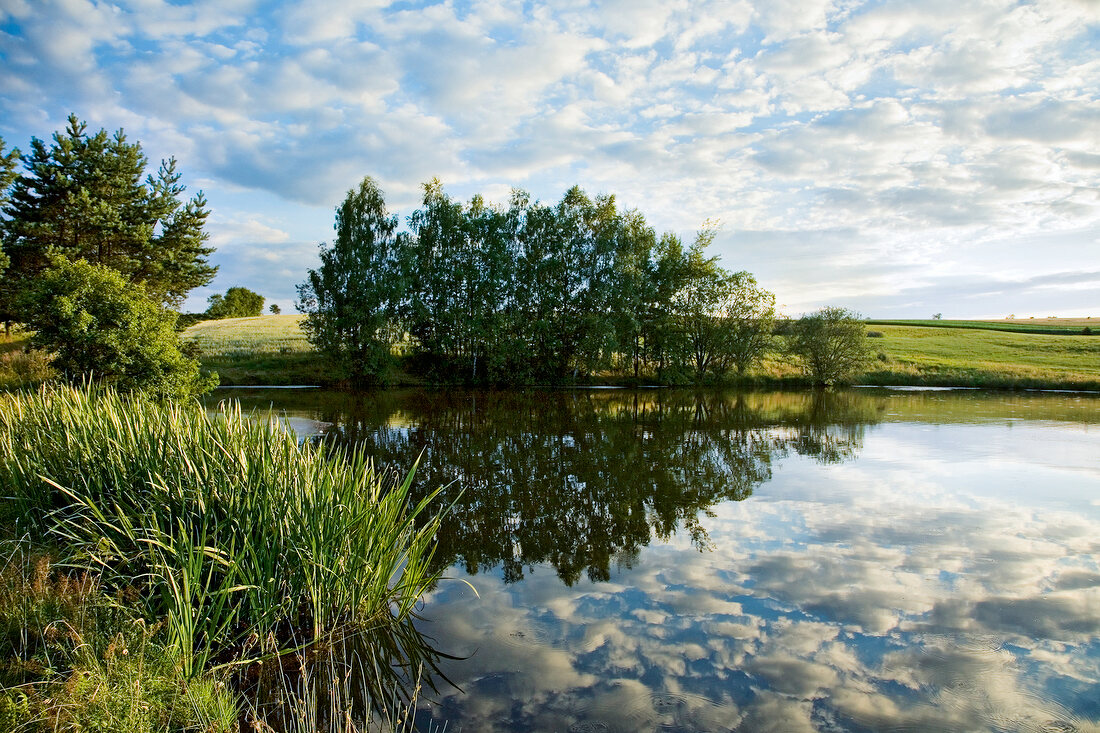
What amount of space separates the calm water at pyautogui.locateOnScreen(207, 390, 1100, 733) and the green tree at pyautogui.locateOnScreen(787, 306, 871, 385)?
23.6m

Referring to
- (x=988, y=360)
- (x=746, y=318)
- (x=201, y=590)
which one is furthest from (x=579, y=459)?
(x=988, y=360)

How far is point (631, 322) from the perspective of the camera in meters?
40.7

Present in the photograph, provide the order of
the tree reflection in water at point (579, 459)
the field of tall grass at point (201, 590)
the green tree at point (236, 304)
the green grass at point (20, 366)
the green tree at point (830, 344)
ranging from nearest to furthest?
the field of tall grass at point (201, 590) → the tree reflection in water at point (579, 459) → the green grass at point (20, 366) → the green tree at point (830, 344) → the green tree at point (236, 304)

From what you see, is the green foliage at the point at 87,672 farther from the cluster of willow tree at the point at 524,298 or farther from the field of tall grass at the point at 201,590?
the cluster of willow tree at the point at 524,298

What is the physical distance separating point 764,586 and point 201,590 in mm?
6492

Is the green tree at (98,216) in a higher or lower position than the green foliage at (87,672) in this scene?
higher

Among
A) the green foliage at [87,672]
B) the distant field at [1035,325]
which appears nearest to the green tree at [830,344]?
the distant field at [1035,325]

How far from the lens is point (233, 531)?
4969 millimetres

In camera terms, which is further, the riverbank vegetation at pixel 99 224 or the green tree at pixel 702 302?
the green tree at pixel 702 302

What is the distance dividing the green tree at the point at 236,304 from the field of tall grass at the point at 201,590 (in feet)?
285

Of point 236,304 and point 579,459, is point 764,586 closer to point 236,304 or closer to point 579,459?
point 579,459

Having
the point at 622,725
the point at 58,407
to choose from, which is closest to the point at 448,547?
the point at 622,725

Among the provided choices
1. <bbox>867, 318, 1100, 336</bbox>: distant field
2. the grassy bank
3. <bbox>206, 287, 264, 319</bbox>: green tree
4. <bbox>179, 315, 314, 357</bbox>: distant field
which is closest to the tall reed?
<bbox>179, 315, 314, 357</bbox>: distant field

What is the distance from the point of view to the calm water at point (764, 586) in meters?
5.35
